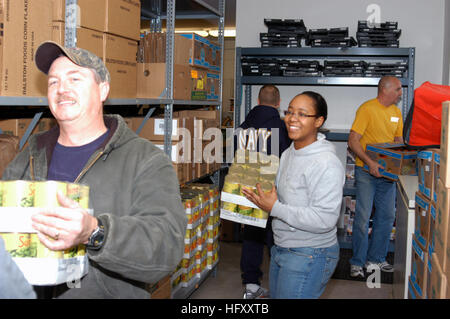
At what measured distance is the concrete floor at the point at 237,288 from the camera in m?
4.23

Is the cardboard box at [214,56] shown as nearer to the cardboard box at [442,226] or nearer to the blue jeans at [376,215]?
the blue jeans at [376,215]

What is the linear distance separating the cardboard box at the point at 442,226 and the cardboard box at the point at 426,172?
267 millimetres

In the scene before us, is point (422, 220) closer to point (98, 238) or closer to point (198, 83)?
point (98, 238)

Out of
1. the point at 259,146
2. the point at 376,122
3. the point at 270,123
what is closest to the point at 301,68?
the point at 376,122

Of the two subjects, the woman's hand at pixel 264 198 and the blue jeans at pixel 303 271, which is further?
the woman's hand at pixel 264 198

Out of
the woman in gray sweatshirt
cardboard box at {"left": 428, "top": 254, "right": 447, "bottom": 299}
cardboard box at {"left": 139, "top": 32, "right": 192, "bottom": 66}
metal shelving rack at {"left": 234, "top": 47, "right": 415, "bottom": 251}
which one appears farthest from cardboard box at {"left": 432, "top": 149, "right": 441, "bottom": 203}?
A: metal shelving rack at {"left": 234, "top": 47, "right": 415, "bottom": 251}

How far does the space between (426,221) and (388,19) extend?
4.11 metres

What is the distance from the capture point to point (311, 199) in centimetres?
238

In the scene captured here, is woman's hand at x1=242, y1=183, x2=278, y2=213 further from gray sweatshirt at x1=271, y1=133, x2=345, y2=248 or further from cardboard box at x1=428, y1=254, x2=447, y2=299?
cardboard box at x1=428, y1=254, x2=447, y2=299

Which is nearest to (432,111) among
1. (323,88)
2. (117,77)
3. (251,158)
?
(251,158)

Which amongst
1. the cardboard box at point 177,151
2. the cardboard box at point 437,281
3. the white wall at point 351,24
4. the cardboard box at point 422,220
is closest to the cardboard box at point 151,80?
the cardboard box at point 177,151

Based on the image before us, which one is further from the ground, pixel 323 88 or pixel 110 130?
pixel 323 88

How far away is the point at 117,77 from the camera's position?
2.84 meters
